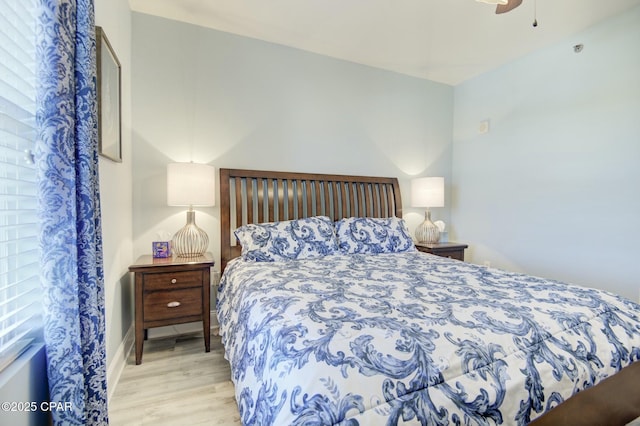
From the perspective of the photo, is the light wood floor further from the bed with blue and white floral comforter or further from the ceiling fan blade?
the ceiling fan blade

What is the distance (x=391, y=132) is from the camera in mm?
3525

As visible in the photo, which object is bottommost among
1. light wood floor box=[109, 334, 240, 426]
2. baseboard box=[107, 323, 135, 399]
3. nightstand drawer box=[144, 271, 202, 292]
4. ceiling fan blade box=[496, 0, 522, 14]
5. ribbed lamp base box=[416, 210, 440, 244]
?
light wood floor box=[109, 334, 240, 426]

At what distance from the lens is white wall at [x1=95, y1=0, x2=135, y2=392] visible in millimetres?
1784

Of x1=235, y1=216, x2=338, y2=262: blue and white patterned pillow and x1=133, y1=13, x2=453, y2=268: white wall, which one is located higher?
x1=133, y1=13, x2=453, y2=268: white wall

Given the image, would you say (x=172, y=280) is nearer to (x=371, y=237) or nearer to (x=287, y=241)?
(x=287, y=241)

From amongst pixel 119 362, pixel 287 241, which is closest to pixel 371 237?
pixel 287 241

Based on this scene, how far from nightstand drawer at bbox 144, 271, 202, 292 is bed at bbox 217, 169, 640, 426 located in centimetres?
40

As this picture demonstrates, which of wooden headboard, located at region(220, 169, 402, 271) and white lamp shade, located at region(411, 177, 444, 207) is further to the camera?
white lamp shade, located at region(411, 177, 444, 207)

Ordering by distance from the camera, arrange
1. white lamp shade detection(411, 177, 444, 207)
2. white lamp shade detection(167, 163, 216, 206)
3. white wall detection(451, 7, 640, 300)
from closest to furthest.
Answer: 1. white lamp shade detection(167, 163, 216, 206)
2. white wall detection(451, 7, 640, 300)
3. white lamp shade detection(411, 177, 444, 207)

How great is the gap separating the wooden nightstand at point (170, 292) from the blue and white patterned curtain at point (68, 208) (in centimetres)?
108

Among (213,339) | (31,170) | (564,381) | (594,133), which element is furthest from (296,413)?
(594,133)

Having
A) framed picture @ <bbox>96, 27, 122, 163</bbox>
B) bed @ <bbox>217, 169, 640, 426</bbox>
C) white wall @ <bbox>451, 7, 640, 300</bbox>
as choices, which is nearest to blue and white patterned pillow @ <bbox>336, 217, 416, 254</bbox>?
bed @ <bbox>217, 169, 640, 426</bbox>

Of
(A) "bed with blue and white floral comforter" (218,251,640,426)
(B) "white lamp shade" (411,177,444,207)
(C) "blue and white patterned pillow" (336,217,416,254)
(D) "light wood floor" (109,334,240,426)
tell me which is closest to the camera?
(A) "bed with blue and white floral comforter" (218,251,640,426)

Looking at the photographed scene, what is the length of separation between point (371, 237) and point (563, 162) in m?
2.01
